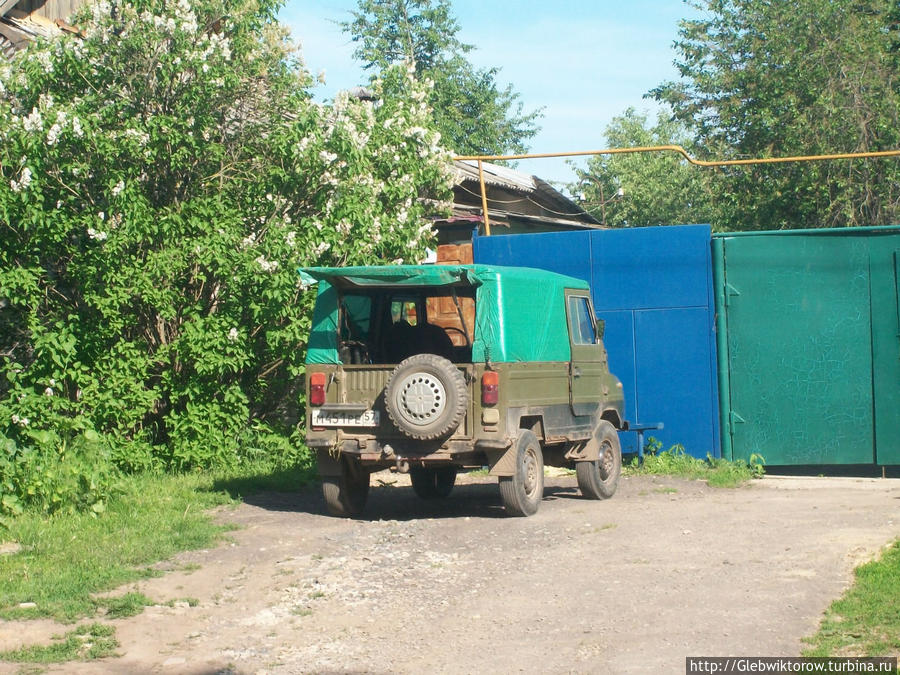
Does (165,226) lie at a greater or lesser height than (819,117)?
lesser

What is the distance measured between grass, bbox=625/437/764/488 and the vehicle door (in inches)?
83.5

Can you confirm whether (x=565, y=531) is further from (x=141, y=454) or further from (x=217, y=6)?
(x=217, y=6)

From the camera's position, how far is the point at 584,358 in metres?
10.8

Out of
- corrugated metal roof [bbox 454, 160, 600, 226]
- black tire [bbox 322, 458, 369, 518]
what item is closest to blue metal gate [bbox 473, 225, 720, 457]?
black tire [bbox 322, 458, 369, 518]

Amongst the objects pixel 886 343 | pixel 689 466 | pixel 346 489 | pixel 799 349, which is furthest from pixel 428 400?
pixel 886 343

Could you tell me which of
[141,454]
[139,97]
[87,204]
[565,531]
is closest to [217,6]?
[139,97]

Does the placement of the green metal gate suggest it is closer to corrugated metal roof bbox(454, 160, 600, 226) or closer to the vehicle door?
the vehicle door

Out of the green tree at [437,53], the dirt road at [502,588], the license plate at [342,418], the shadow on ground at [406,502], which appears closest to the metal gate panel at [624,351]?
the shadow on ground at [406,502]

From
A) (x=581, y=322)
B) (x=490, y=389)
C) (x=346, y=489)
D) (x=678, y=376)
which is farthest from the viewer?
(x=678, y=376)

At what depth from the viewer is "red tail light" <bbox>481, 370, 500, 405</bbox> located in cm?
903

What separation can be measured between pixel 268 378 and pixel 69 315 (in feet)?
7.83

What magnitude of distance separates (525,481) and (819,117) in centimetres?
1539

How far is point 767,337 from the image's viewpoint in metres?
13.0

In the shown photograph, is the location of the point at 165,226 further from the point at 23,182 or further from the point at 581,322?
the point at 581,322
